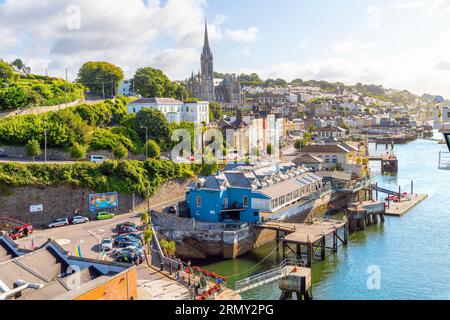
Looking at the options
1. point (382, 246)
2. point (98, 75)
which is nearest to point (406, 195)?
point (382, 246)

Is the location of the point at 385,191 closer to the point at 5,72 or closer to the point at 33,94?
the point at 33,94

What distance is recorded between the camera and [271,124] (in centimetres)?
7056

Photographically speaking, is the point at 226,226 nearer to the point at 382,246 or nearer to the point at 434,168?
the point at 382,246

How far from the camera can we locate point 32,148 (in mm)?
31312

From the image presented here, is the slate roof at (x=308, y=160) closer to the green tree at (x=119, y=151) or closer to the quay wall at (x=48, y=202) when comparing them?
the green tree at (x=119, y=151)

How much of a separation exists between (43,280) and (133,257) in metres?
5.89

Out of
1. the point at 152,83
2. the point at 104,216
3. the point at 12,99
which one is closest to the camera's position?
the point at 104,216

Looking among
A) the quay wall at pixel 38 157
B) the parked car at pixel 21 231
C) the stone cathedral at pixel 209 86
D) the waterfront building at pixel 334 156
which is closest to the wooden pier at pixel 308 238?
the parked car at pixel 21 231

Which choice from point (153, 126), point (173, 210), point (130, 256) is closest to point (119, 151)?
point (153, 126)

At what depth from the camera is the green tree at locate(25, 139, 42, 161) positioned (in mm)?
31328

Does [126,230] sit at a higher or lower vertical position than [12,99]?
lower

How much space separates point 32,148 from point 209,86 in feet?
257

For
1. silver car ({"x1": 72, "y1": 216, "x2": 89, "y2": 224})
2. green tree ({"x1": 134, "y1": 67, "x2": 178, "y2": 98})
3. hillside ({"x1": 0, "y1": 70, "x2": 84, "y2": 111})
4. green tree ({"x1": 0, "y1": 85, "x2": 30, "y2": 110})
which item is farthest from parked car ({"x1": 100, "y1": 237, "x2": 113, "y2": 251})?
green tree ({"x1": 134, "y1": 67, "x2": 178, "y2": 98})

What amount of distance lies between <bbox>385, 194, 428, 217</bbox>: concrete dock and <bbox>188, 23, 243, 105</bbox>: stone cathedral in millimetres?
65516
